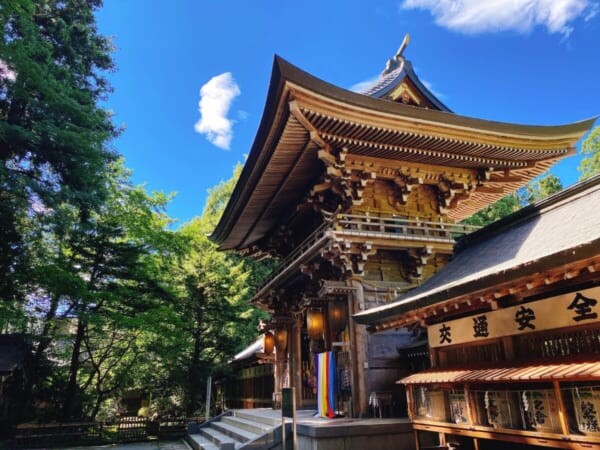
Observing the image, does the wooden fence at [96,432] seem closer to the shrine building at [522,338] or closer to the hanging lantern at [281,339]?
the hanging lantern at [281,339]

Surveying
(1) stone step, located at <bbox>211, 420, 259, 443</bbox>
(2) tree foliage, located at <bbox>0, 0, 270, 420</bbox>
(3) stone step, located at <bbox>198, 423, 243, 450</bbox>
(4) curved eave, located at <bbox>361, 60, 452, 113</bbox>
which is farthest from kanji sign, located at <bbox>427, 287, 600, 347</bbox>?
(2) tree foliage, located at <bbox>0, 0, 270, 420</bbox>

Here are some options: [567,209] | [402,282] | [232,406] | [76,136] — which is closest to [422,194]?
[402,282]

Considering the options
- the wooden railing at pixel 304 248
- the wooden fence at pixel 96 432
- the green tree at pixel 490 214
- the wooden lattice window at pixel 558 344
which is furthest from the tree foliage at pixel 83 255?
the green tree at pixel 490 214

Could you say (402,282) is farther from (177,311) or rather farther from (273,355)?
(177,311)

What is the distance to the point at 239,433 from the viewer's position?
1099 cm

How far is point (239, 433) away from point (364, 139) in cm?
882

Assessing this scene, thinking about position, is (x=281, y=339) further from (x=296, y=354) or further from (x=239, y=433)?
(x=239, y=433)

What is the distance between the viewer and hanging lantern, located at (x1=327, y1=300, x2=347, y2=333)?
10.2 meters

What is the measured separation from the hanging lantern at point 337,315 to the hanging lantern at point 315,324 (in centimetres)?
97

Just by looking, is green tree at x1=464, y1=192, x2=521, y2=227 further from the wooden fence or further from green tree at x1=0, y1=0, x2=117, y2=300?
green tree at x1=0, y1=0, x2=117, y2=300

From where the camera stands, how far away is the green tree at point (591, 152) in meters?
24.8

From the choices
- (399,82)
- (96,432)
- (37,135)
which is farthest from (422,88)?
(96,432)

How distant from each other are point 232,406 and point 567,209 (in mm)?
22552

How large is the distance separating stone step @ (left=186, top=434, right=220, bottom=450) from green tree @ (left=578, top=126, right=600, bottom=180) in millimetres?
26546
